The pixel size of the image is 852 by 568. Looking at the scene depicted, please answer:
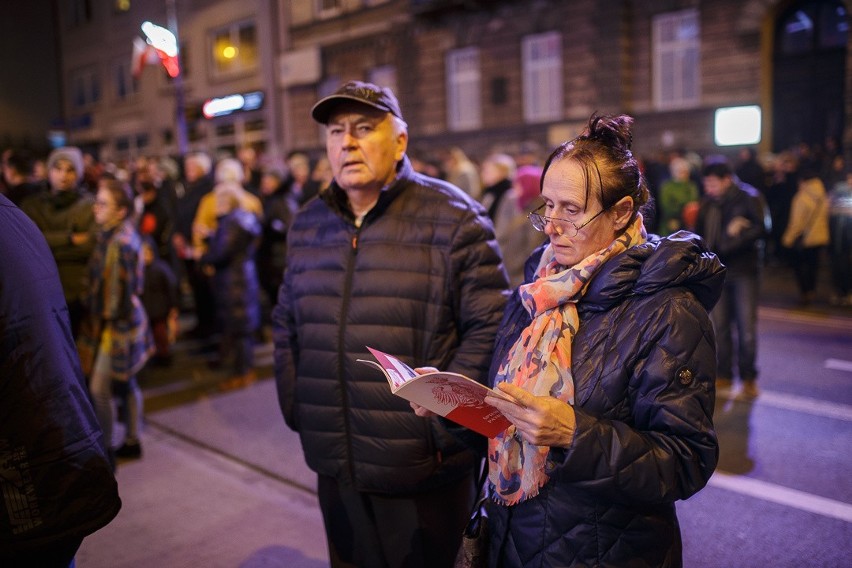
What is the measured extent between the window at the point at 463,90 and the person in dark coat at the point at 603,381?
Result: 1959cm

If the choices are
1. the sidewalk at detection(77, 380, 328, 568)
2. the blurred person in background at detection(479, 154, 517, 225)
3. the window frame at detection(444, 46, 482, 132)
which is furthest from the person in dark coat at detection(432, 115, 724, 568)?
the window frame at detection(444, 46, 482, 132)

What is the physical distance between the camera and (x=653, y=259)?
188 centimetres

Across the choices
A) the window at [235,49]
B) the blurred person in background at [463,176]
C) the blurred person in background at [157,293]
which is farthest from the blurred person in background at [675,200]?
the window at [235,49]

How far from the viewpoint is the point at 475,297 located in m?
2.77

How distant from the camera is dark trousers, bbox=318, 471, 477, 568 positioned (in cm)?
274

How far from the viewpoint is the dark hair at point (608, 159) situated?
6.54 ft

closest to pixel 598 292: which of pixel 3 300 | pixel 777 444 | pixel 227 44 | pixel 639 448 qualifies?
pixel 639 448

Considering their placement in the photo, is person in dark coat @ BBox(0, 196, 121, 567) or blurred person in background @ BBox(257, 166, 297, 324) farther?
blurred person in background @ BBox(257, 166, 297, 324)

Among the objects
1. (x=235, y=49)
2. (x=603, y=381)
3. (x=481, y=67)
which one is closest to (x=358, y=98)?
(x=603, y=381)

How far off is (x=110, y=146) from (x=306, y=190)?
88.3 feet

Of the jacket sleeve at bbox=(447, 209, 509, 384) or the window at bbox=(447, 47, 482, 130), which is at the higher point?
the window at bbox=(447, 47, 482, 130)

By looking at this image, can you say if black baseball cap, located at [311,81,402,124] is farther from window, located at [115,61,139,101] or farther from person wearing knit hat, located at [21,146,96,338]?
window, located at [115,61,139,101]

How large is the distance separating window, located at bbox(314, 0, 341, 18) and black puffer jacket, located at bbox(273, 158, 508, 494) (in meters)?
24.0

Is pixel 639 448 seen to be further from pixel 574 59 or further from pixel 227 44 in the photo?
pixel 227 44
